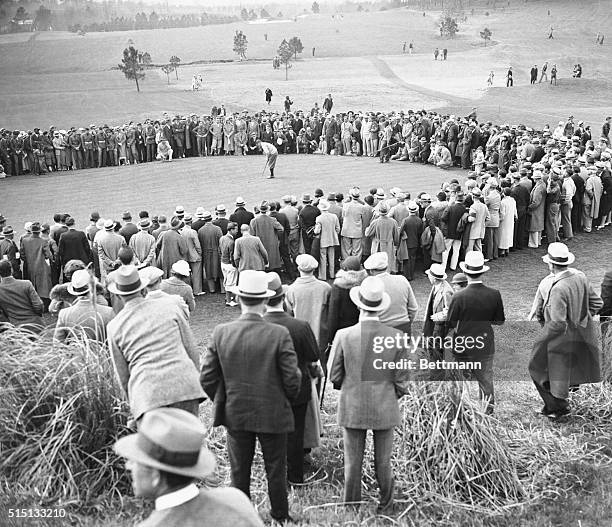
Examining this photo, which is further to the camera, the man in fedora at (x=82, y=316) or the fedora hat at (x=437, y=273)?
the fedora hat at (x=437, y=273)

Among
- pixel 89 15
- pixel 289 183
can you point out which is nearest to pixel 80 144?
pixel 289 183

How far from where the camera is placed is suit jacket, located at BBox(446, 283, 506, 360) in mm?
7383

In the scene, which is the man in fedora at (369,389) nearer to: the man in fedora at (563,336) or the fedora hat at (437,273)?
the man in fedora at (563,336)

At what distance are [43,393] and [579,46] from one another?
7001 cm

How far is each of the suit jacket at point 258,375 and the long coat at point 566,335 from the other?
12.2 ft

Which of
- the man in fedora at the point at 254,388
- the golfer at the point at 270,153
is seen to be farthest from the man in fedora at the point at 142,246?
the golfer at the point at 270,153

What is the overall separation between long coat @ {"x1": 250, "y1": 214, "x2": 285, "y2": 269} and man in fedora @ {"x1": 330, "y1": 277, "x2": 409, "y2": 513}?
298 inches

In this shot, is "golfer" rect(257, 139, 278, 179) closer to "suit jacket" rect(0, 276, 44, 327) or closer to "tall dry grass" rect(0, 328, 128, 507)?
"suit jacket" rect(0, 276, 44, 327)

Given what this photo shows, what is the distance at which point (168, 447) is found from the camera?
274 centimetres

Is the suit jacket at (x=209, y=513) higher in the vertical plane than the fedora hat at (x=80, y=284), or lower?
higher

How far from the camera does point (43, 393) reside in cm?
567

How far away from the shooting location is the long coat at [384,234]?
42.5 feet

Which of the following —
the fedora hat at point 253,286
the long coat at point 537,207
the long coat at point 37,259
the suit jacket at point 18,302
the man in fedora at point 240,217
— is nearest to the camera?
the fedora hat at point 253,286

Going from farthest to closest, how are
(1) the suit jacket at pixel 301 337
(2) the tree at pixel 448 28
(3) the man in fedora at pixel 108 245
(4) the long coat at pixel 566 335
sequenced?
(2) the tree at pixel 448 28
(3) the man in fedora at pixel 108 245
(4) the long coat at pixel 566 335
(1) the suit jacket at pixel 301 337
